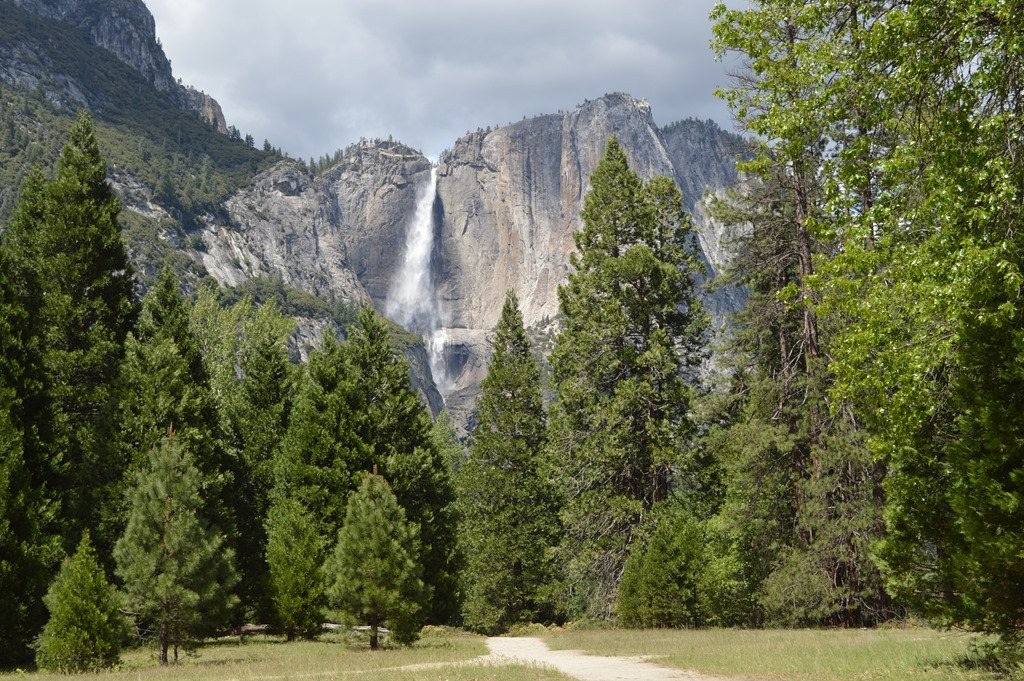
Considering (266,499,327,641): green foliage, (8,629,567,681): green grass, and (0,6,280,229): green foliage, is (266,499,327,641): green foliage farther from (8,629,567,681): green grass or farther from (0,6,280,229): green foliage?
(0,6,280,229): green foliage

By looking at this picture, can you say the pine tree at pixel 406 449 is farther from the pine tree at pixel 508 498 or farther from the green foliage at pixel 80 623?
the green foliage at pixel 80 623

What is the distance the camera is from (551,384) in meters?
31.2

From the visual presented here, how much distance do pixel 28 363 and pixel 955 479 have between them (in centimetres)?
2277

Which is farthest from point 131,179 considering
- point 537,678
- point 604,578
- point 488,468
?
point 537,678

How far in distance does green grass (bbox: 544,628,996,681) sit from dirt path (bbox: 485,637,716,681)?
0.50 metres

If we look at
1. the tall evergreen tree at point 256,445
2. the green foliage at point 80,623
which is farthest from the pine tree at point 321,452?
the green foliage at point 80,623

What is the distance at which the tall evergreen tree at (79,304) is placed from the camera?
23719 mm

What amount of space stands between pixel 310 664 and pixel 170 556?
4.53m

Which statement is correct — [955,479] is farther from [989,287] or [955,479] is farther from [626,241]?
[626,241]

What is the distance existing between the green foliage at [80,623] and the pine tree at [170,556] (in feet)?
4.88

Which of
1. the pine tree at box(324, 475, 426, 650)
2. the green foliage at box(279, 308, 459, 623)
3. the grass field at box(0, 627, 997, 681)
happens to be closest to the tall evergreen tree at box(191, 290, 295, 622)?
the green foliage at box(279, 308, 459, 623)

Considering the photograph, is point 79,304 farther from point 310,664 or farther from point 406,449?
A: point 310,664

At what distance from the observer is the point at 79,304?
26250mm

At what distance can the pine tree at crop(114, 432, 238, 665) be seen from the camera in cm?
1795
